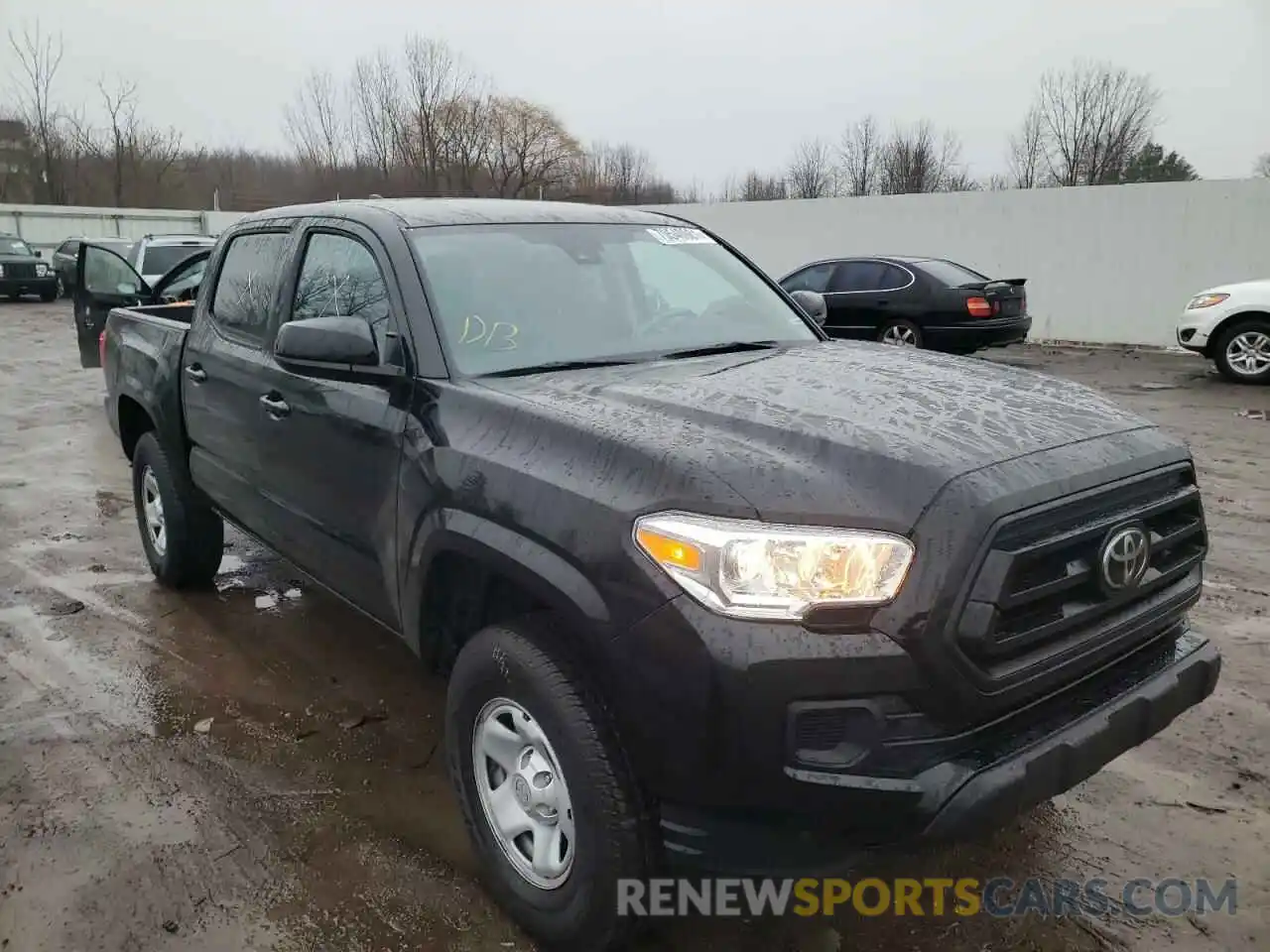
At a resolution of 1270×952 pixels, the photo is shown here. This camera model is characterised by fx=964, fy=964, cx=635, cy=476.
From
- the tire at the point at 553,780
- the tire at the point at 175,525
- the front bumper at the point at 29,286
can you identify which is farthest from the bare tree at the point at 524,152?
the tire at the point at 553,780

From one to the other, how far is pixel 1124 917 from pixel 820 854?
46.0 inches

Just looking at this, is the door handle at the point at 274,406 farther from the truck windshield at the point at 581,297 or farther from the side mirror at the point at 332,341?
the truck windshield at the point at 581,297

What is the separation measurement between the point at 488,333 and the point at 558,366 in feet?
0.81

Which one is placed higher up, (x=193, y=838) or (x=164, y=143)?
(x=164, y=143)

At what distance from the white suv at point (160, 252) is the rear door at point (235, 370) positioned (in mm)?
11261

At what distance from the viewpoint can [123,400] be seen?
17.6 feet

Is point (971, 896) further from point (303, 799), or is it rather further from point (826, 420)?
point (303, 799)

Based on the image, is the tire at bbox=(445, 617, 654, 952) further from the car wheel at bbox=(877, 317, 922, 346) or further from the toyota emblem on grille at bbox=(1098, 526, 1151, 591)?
the car wheel at bbox=(877, 317, 922, 346)

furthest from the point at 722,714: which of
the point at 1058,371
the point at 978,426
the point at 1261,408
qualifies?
the point at 1058,371

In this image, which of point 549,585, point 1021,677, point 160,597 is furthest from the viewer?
point 160,597

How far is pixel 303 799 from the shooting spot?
321 cm

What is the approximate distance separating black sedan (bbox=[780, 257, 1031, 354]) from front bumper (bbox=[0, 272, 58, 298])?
2111 centimetres

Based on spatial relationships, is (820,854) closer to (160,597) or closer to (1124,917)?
(1124,917)

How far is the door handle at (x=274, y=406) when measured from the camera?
11.5 ft
